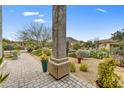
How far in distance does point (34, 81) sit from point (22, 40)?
469 cm

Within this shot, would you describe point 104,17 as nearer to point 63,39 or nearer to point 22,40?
point 63,39

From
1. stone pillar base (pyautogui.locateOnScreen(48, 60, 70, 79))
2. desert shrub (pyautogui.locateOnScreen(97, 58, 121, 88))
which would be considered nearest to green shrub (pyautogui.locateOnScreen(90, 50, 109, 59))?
stone pillar base (pyautogui.locateOnScreen(48, 60, 70, 79))

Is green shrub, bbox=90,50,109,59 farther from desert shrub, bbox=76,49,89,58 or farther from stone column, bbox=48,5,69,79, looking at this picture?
stone column, bbox=48,5,69,79

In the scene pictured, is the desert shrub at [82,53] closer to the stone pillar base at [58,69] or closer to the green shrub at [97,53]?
the green shrub at [97,53]

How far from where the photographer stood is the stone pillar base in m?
3.30

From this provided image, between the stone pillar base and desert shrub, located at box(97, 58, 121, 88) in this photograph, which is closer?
desert shrub, located at box(97, 58, 121, 88)

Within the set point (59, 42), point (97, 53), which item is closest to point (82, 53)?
point (97, 53)

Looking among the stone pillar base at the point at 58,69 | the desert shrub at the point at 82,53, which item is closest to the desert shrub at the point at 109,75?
the stone pillar base at the point at 58,69

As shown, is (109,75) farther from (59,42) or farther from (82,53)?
(82,53)

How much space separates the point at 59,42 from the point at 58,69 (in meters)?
0.58

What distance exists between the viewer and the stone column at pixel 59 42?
3.33 meters

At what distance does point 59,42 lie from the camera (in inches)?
132
